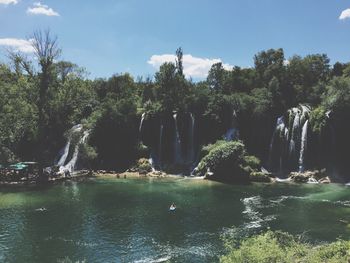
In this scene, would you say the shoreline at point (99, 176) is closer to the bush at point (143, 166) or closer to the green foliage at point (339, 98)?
the bush at point (143, 166)

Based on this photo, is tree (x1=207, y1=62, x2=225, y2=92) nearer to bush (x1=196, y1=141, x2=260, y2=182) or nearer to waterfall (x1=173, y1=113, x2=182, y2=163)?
waterfall (x1=173, y1=113, x2=182, y2=163)

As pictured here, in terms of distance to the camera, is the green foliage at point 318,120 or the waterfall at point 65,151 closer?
the green foliage at point 318,120

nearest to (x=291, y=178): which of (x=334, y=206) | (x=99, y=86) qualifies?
(x=334, y=206)

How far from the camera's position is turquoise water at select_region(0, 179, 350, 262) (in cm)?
3456

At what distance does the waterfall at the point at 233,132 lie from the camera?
258 ft

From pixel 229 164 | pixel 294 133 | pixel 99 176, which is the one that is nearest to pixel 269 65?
pixel 294 133

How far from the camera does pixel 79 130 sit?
83.4 metres

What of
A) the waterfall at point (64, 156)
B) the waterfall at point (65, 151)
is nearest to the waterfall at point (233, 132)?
the waterfall at point (65, 151)

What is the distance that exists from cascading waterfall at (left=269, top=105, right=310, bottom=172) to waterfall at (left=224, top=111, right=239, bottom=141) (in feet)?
23.0

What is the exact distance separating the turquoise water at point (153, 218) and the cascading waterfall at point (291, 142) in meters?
8.89

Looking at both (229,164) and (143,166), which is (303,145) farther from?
(143,166)

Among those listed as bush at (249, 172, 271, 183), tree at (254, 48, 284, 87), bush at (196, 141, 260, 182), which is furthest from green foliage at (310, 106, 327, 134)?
tree at (254, 48, 284, 87)

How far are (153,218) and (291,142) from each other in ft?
122

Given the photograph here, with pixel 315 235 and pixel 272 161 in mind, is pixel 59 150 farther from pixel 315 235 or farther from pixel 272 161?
pixel 315 235
